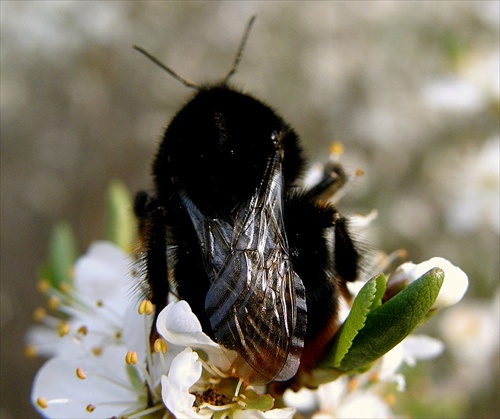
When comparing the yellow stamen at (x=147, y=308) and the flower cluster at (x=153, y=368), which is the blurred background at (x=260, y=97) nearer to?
the flower cluster at (x=153, y=368)

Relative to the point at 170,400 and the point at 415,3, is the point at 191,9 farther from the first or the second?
the point at 170,400

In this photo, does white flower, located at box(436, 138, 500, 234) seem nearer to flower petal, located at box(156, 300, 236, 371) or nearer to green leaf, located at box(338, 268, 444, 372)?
green leaf, located at box(338, 268, 444, 372)

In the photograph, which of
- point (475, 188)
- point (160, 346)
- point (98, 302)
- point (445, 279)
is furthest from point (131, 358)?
point (475, 188)

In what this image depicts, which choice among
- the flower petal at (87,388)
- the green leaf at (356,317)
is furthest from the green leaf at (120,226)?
the green leaf at (356,317)

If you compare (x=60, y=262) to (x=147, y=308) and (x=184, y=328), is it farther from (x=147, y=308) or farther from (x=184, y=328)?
(x=184, y=328)

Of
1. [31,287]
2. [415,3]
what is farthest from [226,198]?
[31,287]

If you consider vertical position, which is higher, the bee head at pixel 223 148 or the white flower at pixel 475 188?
the bee head at pixel 223 148

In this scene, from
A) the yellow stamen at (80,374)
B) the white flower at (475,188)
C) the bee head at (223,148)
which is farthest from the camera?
the white flower at (475,188)

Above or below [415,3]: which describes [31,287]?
below
